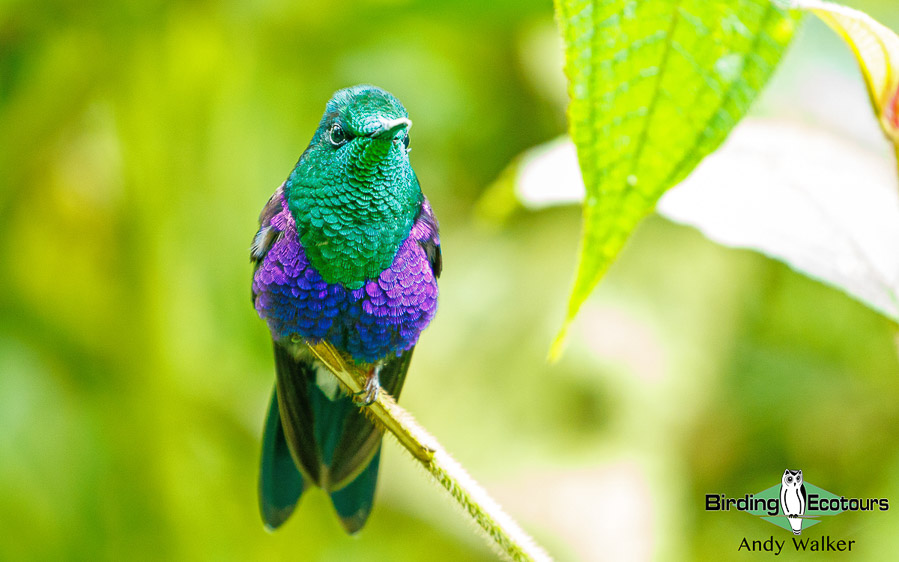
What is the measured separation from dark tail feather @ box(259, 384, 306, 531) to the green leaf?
2.55ft

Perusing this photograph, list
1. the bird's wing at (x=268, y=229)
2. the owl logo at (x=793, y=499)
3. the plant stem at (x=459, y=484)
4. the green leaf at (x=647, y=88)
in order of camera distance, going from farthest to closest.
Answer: the owl logo at (x=793, y=499) → the bird's wing at (x=268, y=229) → the plant stem at (x=459, y=484) → the green leaf at (x=647, y=88)

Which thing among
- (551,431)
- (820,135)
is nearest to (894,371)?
(551,431)

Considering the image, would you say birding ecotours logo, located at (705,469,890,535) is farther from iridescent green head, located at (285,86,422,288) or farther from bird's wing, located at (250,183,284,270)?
bird's wing, located at (250,183,284,270)

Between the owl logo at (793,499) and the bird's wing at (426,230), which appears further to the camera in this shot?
the owl logo at (793,499)

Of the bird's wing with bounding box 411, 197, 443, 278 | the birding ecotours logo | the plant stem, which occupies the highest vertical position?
the bird's wing with bounding box 411, 197, 443, 278

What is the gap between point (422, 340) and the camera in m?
2.69

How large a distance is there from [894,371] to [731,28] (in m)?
2.68

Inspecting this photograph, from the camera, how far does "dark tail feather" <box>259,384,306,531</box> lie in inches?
46.4

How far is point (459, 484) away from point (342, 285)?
41 cm

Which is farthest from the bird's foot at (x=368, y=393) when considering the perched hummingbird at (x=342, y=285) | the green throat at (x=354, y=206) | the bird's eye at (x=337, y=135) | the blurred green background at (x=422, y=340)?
the blurred green background at (x=422, y=340)

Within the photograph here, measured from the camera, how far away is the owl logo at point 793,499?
1.31m

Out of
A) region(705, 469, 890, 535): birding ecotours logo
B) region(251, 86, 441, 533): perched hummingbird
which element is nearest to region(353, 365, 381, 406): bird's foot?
region(251, 86, 441, 533): perched hummingbird

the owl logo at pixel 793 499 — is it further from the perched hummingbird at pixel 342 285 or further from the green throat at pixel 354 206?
the green throat at pixel 354 206

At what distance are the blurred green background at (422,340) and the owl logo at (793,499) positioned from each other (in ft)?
3.30
